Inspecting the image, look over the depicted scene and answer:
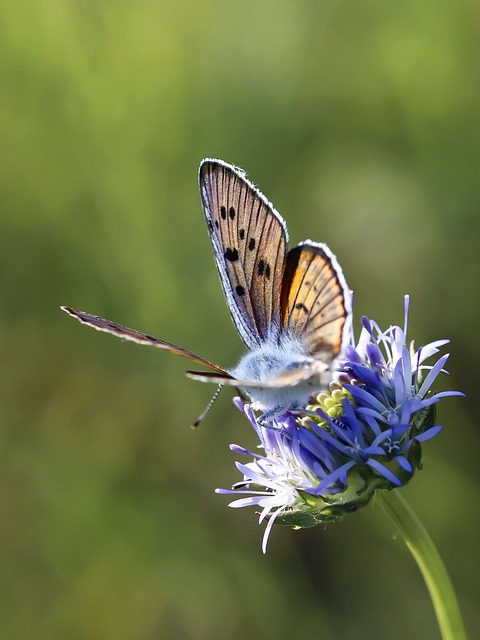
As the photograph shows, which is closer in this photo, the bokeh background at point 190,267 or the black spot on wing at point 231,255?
the black spot on wing at point 231,255

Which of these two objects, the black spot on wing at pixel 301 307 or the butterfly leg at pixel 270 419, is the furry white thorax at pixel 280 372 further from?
the black spot on wing at pixel 301 307

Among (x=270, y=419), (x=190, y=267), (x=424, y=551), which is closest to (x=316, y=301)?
(x=270, y=419)

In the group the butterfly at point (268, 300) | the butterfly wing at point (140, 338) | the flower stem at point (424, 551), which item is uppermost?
the butterfly at point (268, 300)

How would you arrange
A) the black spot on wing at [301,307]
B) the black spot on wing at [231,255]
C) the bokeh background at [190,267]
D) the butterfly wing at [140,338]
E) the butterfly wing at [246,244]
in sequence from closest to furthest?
1. the butterfly wing at [140,338]
2. the black spot on wing at [301,307]
3. the butterfly wing at [246,244]
4. the black spot on wing at [231,255]
5. the bokeh background at [190,267]

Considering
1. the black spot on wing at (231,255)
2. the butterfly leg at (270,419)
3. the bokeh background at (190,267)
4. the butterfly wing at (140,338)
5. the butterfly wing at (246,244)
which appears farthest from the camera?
the bokeh background at (190,267)

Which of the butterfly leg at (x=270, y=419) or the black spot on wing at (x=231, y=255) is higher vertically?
the black spot on wing at (x=231, y=255)

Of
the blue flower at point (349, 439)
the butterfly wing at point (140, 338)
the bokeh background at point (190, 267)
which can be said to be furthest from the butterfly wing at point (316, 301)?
the bokeh background at point (190, 267)

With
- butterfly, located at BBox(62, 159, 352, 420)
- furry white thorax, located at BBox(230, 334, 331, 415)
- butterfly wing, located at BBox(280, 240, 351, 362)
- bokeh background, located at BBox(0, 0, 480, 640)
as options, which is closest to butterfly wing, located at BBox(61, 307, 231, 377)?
butterfly, located at BBox(62, 159, 352, 420)

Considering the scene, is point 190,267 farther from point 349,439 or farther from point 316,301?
point 349,439
